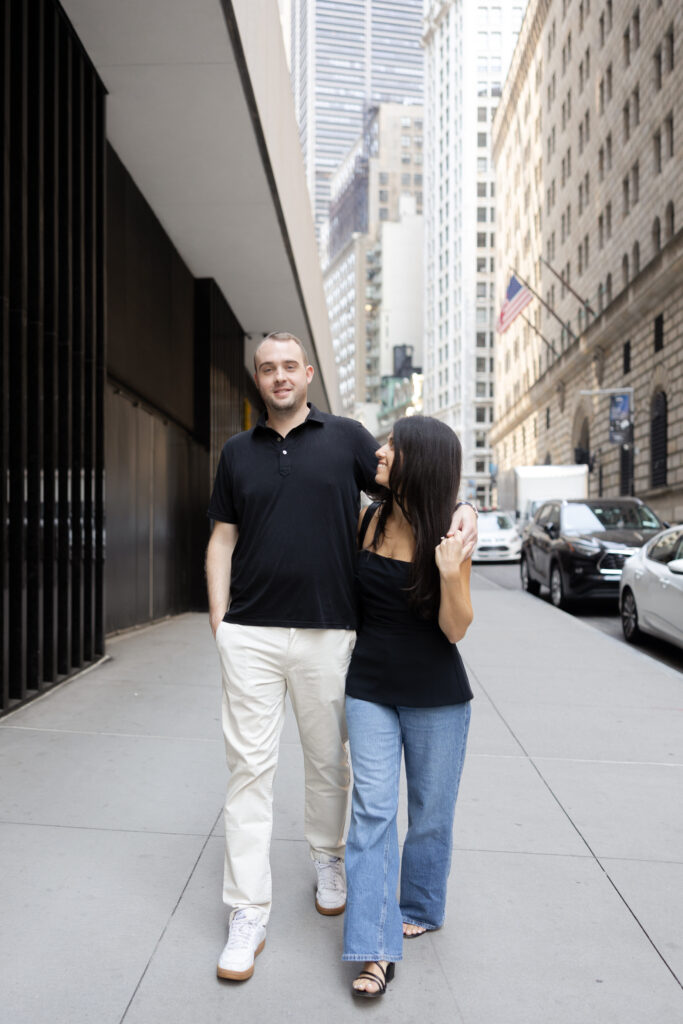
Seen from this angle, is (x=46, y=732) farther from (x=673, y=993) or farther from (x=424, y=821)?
(x=673, y=993)

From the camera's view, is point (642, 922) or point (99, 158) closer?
point (642, 922)

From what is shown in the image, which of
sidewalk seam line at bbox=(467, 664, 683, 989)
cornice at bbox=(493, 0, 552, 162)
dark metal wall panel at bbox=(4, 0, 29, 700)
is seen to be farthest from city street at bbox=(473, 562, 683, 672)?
cornice at bbox=(493, 0, 552, 162)

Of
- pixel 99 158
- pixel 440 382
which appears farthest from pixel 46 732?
pixel 440 382

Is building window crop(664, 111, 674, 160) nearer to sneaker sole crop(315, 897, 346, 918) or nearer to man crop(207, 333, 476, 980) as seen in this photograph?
man crop(207, 333, 476, 980)

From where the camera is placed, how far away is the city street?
10008 mm

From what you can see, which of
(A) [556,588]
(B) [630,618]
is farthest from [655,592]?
(A) [556,588]

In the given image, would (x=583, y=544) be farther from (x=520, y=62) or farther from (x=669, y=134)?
(x=520, y=62)

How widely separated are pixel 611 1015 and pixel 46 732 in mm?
3818

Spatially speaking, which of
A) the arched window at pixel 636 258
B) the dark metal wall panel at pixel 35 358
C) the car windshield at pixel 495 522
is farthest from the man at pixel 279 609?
the arched window at pixel 636 258

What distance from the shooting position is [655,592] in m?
9.52

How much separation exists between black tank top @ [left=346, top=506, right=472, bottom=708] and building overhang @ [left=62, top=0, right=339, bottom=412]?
516 centimetres

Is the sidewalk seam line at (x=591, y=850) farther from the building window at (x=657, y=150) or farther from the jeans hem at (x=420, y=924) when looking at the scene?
the building window at (x=657, y=150)

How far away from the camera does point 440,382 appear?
346 feet

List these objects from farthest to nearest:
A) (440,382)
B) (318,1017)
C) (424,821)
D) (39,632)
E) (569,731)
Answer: (440,382)
(39,632)
(569,731)
(424,821)
(318,1017)
